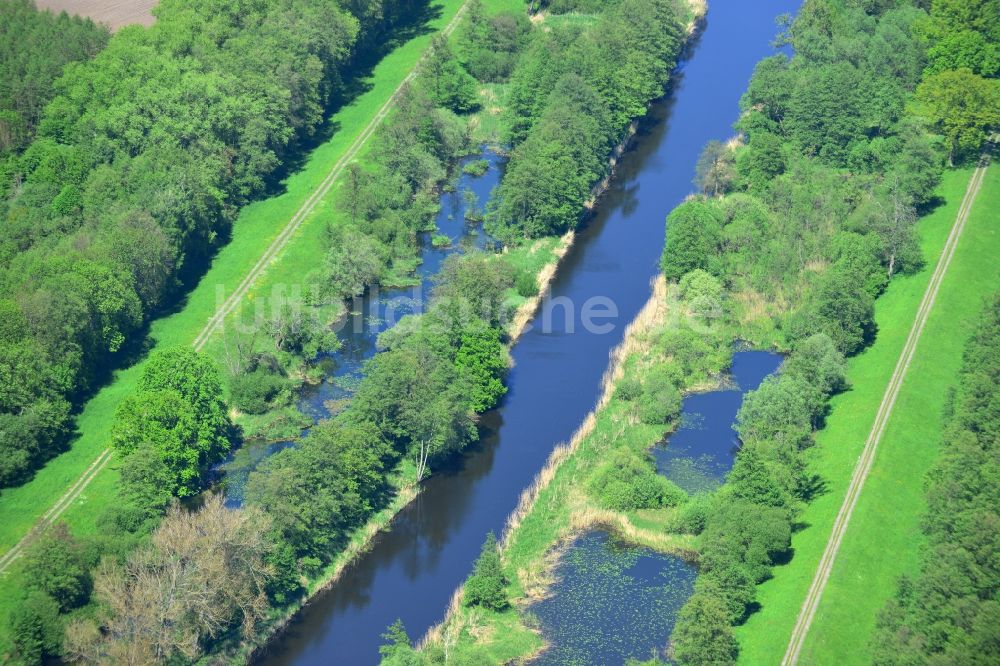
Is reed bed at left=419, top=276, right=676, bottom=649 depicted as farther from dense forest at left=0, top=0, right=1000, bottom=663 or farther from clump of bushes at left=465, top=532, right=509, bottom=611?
dense forest at left=0, top=0, right=1000, bottom=663

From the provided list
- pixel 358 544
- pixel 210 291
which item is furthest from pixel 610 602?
pixel 210 291

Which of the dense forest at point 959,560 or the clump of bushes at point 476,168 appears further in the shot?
the clump of bushes at point 476,168

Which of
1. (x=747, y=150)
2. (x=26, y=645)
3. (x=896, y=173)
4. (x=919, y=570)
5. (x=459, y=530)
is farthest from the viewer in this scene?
(x=747, y=150)

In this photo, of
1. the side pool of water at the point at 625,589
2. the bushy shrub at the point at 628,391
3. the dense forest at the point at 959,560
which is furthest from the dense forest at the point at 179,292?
the dense forest at the point at 959,560

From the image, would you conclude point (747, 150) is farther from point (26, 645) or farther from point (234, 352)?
point (26, 645)

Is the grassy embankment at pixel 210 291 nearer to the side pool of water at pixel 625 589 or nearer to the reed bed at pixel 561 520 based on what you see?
the reed bed at pixel 561 520

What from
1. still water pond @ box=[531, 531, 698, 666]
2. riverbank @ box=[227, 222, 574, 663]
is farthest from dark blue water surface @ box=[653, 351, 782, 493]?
riverbank @ box=[227, 222, 574, 663]

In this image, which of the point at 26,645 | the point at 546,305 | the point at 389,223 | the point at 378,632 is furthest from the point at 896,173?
the point at 26,645
